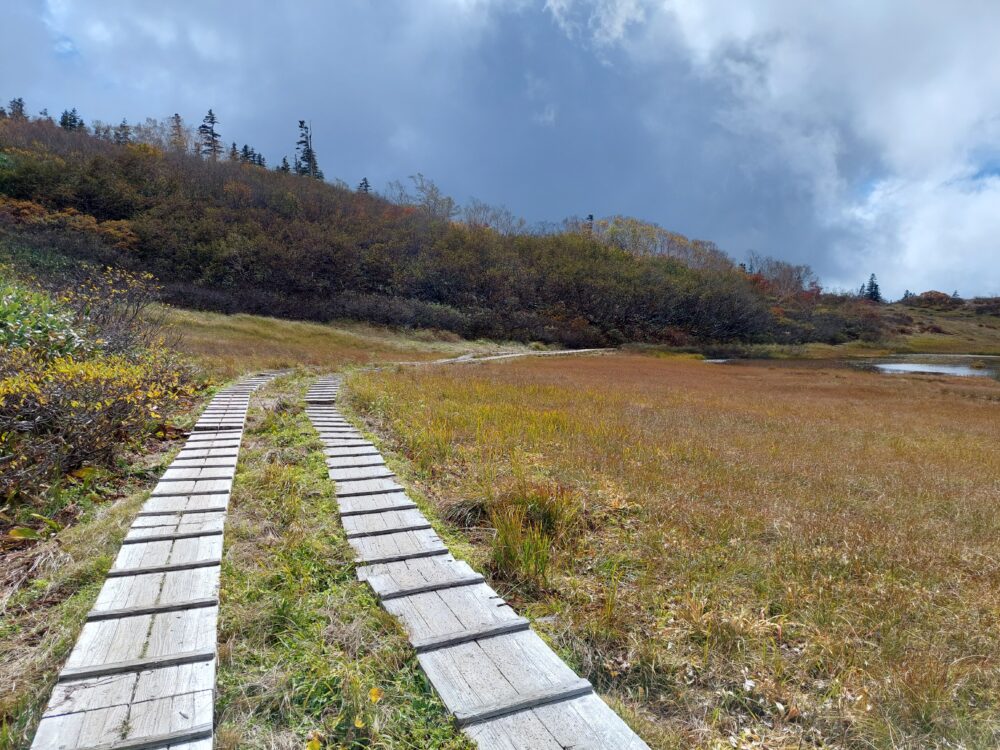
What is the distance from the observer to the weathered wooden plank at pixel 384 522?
3.85m

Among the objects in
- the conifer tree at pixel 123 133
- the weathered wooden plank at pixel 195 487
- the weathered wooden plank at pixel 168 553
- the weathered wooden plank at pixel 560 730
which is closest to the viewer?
the weathered wooden plank at pixel 560 730

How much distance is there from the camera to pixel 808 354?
180 feet

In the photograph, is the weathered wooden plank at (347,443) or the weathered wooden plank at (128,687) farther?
the weathered wooden plank at (347,443)

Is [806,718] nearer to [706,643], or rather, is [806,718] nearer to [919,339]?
[706,643]

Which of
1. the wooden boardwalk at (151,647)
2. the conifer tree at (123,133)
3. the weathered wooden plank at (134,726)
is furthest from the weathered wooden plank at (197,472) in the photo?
the conifer tree at (123,133)

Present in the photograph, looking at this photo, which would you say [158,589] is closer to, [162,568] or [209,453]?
[162,568]

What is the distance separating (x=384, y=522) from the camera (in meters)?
4.03

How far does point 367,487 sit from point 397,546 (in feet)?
4.03

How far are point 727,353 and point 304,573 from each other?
55714 mm

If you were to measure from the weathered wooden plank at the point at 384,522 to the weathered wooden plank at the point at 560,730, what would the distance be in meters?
1.96

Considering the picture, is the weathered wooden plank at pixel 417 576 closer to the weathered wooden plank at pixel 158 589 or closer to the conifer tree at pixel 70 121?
the weathered wooden plank at pixel 158 589

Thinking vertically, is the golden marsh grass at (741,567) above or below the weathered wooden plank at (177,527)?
below

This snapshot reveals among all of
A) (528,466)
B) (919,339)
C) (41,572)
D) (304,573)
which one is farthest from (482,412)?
(919,339)

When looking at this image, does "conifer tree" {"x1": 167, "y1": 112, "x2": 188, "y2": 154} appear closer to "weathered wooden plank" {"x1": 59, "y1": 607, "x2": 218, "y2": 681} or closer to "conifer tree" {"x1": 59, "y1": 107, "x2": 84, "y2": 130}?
"conifer tree" {"x1": 59, "y1": 107, "x2": 84, "y2": 130}
